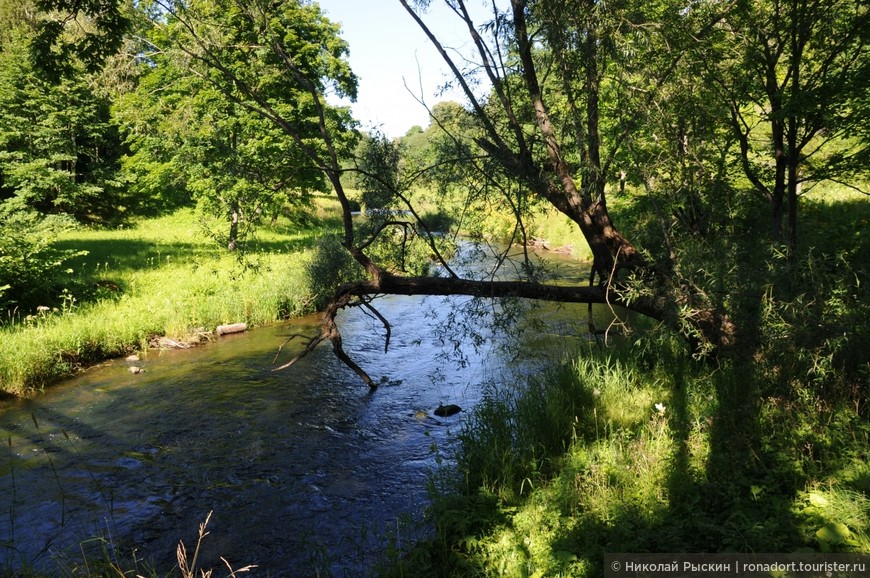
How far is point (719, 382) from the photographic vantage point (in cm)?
627

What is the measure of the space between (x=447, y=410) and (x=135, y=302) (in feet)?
29.6

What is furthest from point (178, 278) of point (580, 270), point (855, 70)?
point (855, 70)

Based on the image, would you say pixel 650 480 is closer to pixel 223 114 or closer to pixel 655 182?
pixel 655 182

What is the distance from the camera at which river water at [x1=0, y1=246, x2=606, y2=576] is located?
5281 millimetres

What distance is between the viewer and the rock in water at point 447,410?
27.1 ft

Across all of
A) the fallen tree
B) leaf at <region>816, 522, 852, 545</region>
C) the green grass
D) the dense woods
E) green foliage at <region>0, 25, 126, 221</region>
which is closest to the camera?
leaf at <region>816, 522, 852, 545</region>

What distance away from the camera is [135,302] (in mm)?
13164

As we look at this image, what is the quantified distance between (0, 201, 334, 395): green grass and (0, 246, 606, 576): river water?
53cm

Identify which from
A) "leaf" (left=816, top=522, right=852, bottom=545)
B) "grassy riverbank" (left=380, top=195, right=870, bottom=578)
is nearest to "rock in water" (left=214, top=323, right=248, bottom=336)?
"grassy riverbank" (left=380, top=195, right=870, bottom=578)

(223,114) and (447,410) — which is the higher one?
(223,114)

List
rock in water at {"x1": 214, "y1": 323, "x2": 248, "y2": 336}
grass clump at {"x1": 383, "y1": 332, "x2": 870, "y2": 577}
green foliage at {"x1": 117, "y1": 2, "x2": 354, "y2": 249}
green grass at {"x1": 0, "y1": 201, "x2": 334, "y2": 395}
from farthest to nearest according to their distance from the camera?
green foliage at {"x1": 117, "y1": 2, "x2": 354, "y2": 249}
rock in water at {"x1": 214, "y1": 323, "x2": 248, "y2": 336}
green grass at {"x1": 0, "y1": 201, "x2": 334, "y2": 395}
grass clump at {"x1": 383, "y1": 332, "x2": 870, "y2": 577}

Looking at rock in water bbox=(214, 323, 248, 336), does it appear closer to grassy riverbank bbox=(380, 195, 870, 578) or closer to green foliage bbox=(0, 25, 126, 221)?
green foliage bbox=(0, 25, 126, 221)

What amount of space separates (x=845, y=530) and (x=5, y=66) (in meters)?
28.1

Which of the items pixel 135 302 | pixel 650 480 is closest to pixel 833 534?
pixel 650 480
